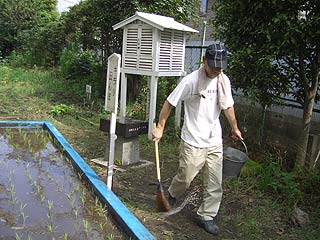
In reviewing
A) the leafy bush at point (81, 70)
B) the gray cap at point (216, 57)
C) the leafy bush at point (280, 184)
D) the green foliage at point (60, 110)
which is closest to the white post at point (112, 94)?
the gray cap at point (216, 57)

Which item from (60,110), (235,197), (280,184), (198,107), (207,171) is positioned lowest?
(235,197)

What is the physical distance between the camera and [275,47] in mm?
4809

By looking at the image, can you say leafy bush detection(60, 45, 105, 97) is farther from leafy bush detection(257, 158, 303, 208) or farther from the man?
the man

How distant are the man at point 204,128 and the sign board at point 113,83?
2.52 ft

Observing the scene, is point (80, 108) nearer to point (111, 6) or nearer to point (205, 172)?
point (111, 6)

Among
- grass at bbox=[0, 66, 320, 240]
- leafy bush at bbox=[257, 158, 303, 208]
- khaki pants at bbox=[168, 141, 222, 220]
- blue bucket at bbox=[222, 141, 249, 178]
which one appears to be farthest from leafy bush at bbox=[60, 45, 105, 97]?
khaki pants at bbox=[168, 141, 222, 220]

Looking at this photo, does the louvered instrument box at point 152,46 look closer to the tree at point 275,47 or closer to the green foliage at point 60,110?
the tree at point 275,47

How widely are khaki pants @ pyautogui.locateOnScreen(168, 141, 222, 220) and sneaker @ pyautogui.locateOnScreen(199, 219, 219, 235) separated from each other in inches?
1.6

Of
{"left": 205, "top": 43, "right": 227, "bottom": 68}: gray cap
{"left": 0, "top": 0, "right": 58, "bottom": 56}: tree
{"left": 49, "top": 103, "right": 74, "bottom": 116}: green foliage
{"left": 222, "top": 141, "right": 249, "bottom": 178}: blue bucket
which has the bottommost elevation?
{"left": 222, "top": 141, "right": 249, "bottom": 178}: blue bucket

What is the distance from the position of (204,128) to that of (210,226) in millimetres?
1001

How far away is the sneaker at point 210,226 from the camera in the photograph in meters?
3.87

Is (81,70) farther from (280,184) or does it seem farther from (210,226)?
(210,226)

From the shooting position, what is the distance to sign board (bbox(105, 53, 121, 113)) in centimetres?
445

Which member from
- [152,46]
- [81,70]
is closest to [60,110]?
[152,46]
